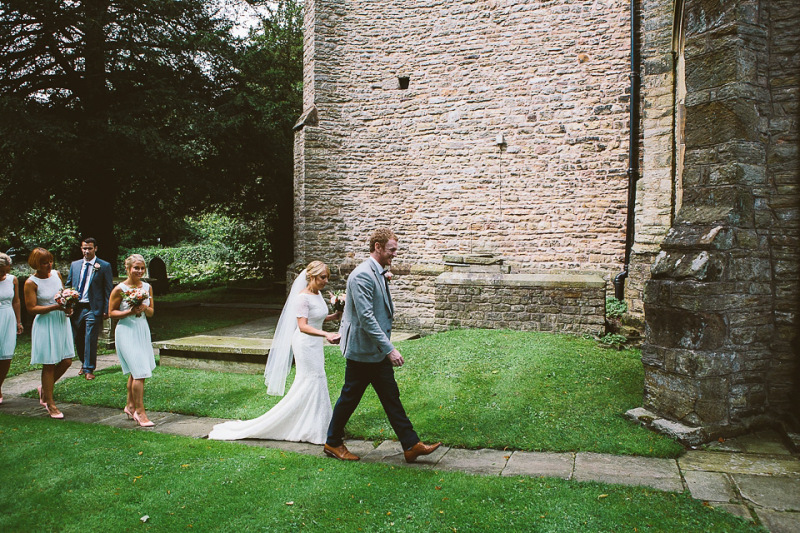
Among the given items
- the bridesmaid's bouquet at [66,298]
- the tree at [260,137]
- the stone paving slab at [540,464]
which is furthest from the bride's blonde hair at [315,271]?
the tree at [260,137]

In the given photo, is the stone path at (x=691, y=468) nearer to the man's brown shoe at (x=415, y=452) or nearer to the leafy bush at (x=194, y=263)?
the man's brown shoe at (x=415, y=452)

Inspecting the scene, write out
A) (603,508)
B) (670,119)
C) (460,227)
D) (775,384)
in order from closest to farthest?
(603,508), (775,384), (670,119), (460,227)

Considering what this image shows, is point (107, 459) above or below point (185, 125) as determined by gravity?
below

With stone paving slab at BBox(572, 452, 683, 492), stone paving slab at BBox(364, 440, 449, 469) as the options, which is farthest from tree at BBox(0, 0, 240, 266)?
stone paving slab at BBox(572, 452, 683, 492)

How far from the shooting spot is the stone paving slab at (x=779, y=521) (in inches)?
131

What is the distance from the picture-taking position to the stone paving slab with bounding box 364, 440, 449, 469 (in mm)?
4619

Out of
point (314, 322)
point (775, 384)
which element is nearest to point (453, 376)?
point (314, 322)

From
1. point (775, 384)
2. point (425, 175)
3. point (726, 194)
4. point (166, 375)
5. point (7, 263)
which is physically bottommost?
point (166, 375)

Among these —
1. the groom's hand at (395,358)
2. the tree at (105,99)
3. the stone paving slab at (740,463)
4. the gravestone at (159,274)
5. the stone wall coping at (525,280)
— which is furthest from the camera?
the gravestone at (159,274)

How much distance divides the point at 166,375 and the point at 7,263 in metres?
2.56

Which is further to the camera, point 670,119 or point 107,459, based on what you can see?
point 670,119

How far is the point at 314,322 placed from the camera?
544cm

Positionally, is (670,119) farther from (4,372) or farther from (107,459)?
(4,372)

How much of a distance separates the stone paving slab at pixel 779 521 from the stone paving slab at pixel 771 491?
0.08m
